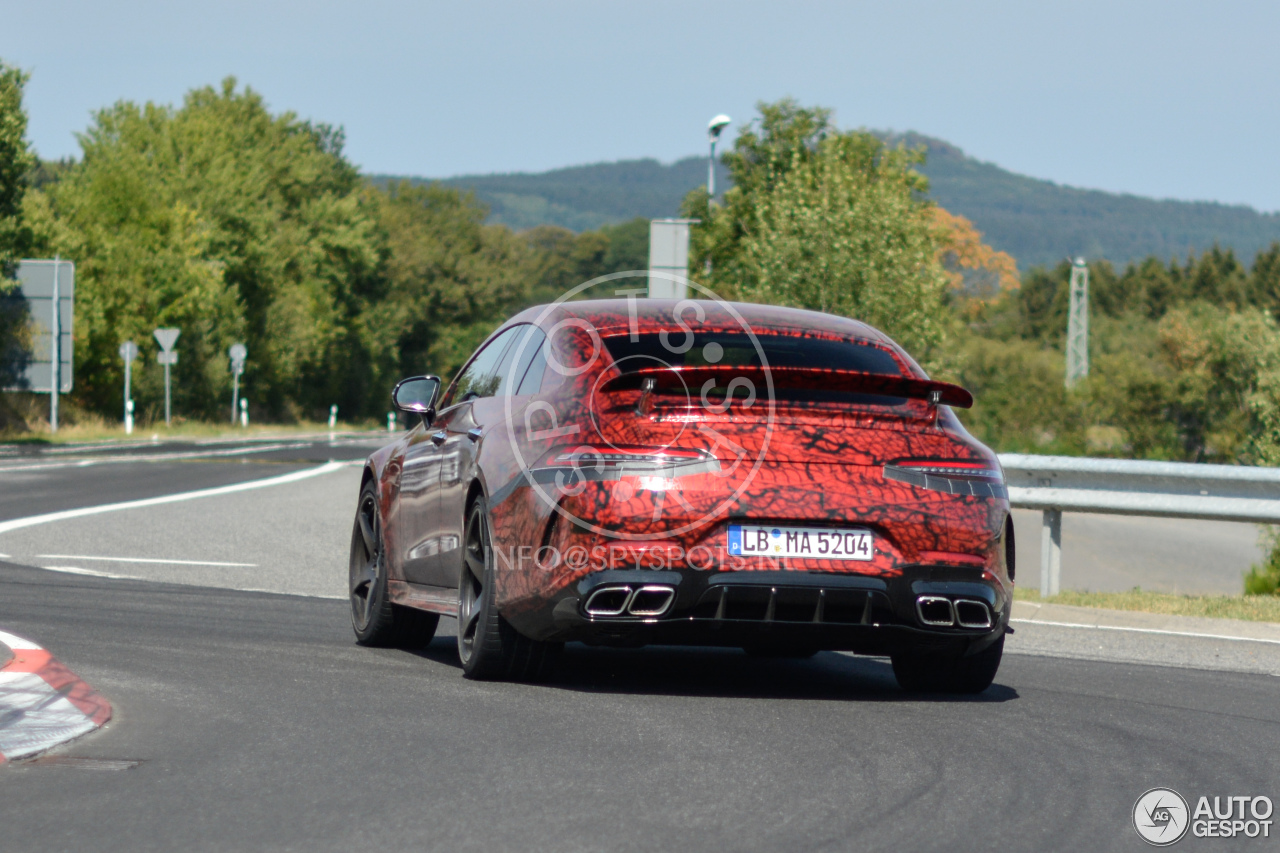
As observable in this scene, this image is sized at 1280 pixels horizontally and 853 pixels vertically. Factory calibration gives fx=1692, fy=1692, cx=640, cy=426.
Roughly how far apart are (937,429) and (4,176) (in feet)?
131

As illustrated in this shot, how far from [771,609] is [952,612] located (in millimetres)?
719

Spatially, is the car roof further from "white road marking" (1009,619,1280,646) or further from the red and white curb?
"white road marking" (1009,619,1280,646)

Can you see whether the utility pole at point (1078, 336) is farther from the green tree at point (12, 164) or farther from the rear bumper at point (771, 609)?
the rear bumper at point (771, 609)

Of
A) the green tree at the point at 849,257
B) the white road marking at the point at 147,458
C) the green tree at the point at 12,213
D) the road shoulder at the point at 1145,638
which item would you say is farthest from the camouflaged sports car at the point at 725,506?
the green tree at the point at 12,213

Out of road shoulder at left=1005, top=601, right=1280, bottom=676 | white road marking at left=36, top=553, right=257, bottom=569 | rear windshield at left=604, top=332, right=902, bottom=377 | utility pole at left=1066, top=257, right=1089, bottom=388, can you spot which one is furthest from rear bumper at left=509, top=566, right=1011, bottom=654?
utility pole at left=1066, top=257, right=1089, bottom=388

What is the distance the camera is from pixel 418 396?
820 cm

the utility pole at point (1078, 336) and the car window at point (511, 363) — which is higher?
the utility pole at point (1078, 336)

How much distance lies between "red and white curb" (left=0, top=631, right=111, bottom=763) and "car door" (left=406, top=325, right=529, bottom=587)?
158 cm

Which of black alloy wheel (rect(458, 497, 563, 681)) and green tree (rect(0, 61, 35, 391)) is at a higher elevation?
green tree (rect(0, 61, 35, 391))

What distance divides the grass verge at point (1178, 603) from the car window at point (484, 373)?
5.16m

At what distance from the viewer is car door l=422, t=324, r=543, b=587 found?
707 cm

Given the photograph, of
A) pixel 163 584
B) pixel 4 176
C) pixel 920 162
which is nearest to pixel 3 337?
pixel 4 176

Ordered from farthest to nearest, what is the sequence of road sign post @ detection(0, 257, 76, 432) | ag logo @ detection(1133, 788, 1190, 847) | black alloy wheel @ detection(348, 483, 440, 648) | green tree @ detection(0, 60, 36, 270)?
road sign post @ detection(0, 257, 76, 432)
green tree @ detection(0, 60, 36, 270)
black alloy wheel @ detection(348, 483, 440, 648)
ag logo @ detection(1133, 788, 1190, 847)

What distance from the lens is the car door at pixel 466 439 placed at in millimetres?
7070
